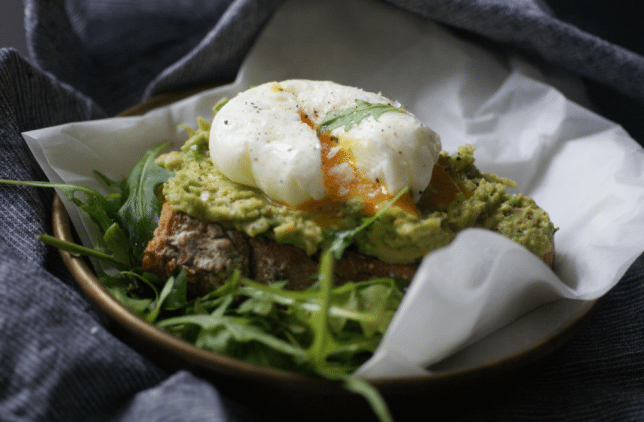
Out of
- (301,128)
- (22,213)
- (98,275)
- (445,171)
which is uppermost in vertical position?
(301,128)

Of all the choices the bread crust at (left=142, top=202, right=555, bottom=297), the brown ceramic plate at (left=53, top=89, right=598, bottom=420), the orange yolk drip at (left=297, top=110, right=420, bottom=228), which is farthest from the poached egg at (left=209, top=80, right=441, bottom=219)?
the brown ceramic plate at (left=53, top=89, right=598, bottom=420)

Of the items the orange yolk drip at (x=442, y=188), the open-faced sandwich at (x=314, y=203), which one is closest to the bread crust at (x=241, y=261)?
the open-faced sandwich at (x=314, y=203)

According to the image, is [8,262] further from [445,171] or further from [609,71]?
[609,71]

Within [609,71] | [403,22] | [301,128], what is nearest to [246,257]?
[301,128]

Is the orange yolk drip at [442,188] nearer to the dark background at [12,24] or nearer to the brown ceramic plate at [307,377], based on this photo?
the brown ceramic plate at [307,377]

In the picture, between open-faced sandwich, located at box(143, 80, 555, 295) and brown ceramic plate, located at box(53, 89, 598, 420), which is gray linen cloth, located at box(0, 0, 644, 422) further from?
open-faced sandwich, located at box(143, 80, 555, 295)
